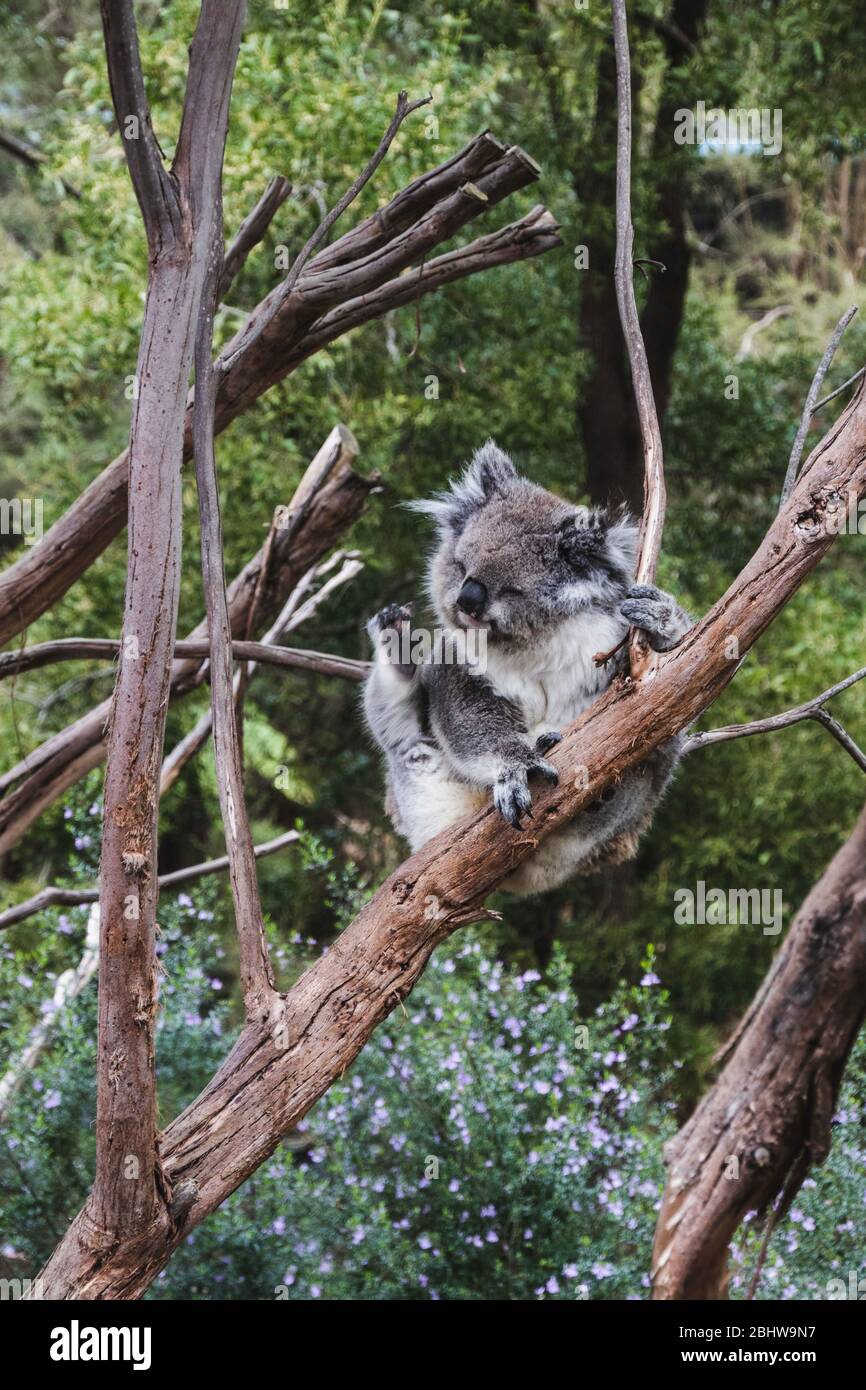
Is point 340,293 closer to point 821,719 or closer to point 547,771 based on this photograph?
point 547,771

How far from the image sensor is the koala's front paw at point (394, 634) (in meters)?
2.74

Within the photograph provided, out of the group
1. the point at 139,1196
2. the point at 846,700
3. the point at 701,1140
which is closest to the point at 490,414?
the point at 846,700

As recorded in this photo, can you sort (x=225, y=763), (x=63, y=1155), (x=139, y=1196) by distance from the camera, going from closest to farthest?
1. (x=139, y=1196)
2. (x=225, y=763)
3. (x=63, y=1155)

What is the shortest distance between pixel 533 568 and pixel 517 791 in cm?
69

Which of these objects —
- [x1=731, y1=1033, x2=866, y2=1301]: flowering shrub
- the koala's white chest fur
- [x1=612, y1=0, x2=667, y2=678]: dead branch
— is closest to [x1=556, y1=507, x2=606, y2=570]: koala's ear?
the koala's white chest fur

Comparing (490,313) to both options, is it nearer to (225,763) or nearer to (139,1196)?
(225,763)

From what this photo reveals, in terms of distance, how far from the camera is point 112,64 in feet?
6.18

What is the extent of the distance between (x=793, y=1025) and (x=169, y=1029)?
1896mm

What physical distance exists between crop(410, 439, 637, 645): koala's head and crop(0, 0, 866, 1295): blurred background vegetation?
5.60ft

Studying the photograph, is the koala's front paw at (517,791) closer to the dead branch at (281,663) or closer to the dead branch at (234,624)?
the dead branch at (281,663)

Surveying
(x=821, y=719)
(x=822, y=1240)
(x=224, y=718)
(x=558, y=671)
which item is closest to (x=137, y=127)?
(x=224, y=718)

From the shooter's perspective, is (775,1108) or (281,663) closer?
(281,663)

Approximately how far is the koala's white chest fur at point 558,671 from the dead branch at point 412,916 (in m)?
0.54

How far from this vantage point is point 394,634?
9.22 ft
